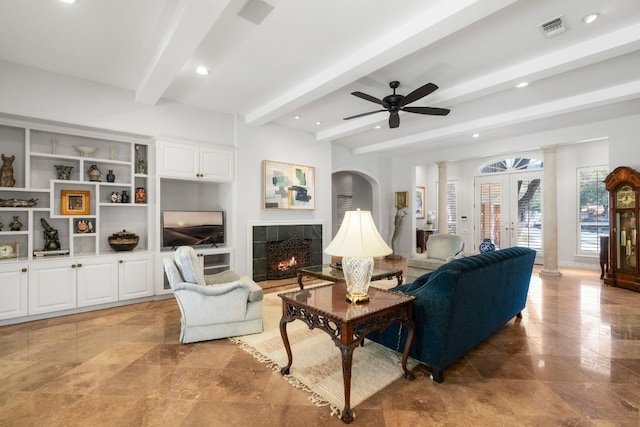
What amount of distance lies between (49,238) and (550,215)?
837 centimetres

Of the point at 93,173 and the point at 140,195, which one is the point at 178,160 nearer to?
the point at 140,195

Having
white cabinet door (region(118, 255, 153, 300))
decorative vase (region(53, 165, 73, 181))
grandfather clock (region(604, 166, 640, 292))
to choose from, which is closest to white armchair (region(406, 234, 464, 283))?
grandfather clock (region(604, 166, 640, 292))

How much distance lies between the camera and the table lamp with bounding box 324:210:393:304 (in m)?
2.25

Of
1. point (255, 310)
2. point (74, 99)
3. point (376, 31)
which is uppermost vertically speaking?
point (376, 31)

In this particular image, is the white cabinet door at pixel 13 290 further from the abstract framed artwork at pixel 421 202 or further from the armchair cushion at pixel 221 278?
the abstract framed artwork at pixel 421 202

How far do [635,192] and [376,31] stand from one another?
5154 millimetres

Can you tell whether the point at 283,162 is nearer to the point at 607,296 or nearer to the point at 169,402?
the point at 169,402

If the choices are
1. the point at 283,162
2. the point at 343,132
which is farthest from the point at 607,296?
the point at 283,162

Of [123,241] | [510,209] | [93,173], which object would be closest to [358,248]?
[123,241]

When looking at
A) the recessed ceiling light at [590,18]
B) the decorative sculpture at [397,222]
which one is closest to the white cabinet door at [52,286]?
the recessed ceiling light at [590,18]

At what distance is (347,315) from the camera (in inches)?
79.7

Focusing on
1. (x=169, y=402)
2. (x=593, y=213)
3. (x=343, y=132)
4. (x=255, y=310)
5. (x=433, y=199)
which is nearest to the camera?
(x=169, y=402)

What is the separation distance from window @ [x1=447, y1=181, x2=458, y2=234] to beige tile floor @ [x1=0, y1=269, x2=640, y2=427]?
19.4ft

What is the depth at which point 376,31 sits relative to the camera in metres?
2.84
